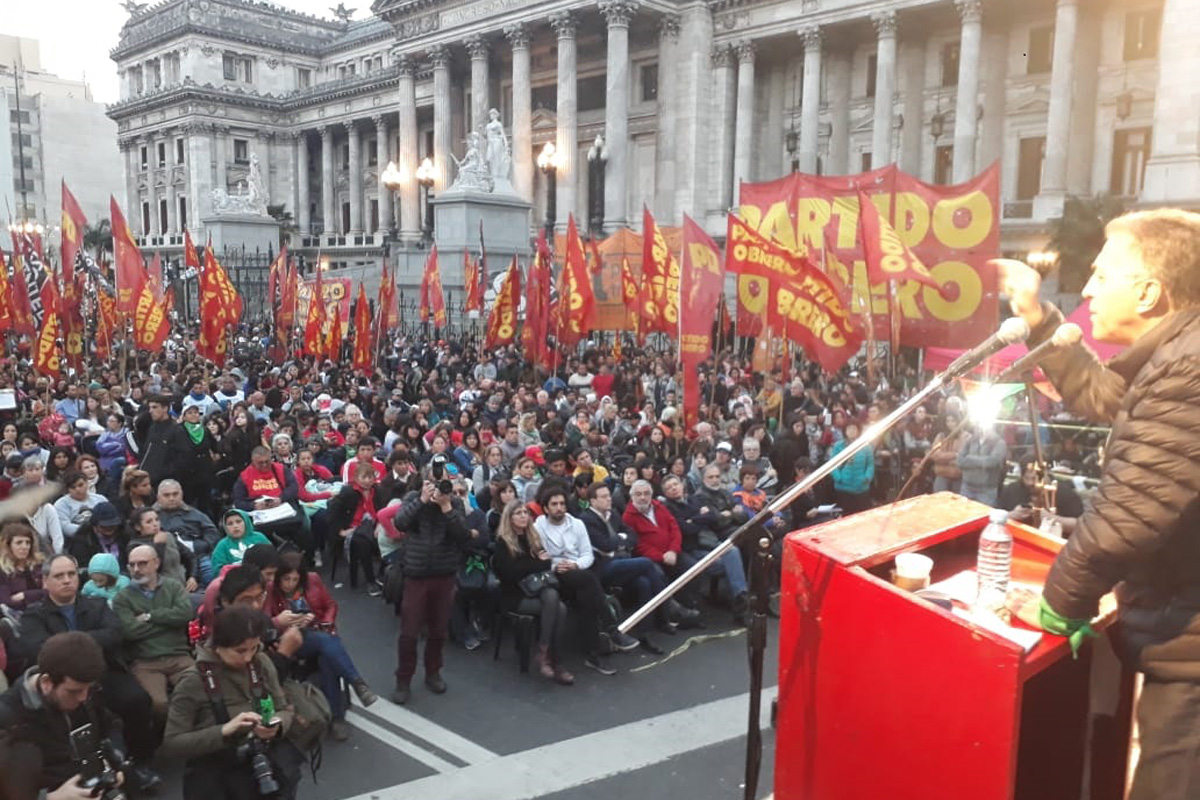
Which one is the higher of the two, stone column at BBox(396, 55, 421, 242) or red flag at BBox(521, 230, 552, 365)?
stone column at BBox(396, 55, 421, 242)

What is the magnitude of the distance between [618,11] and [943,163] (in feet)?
50.8

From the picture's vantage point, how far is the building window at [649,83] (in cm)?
4584

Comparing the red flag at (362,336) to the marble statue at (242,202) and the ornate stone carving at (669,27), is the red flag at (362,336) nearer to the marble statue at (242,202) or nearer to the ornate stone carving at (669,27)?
the marble statue at (242,202)

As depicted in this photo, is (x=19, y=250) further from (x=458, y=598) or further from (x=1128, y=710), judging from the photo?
(x=1128, y=710)

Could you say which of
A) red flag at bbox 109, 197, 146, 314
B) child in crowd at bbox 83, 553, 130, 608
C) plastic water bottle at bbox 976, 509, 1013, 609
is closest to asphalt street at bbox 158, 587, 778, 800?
child in crowd at bbox 83, 553, 130, 608

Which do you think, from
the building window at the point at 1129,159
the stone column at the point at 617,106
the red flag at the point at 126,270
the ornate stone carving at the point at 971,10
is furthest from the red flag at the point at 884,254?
the stone column at the point at 617,106

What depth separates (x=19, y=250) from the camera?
19219mm

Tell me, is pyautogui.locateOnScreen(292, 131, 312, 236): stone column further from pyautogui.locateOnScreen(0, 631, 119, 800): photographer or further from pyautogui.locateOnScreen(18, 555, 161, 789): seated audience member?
pyautogui.locateOnScreen(0, 631, 119, 800): photographer

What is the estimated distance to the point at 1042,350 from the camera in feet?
9.10

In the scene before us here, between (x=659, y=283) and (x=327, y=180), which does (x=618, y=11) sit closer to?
(x=659, y=283)

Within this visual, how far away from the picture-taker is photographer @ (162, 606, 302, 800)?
4.09m

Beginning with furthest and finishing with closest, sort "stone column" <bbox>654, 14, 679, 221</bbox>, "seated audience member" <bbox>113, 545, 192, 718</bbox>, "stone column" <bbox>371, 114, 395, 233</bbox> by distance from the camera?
"stone column" <bbox>371, 114, 395, 233</bbox> → "stone column" <bbox>654, 14, 679, 221</bbox> → "seated audience member" <bbox>113, 545, 192, 718</bbox>

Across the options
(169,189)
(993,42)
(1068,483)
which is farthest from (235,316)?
(169,189)

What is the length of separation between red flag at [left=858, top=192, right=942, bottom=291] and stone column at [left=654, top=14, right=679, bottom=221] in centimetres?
3161
